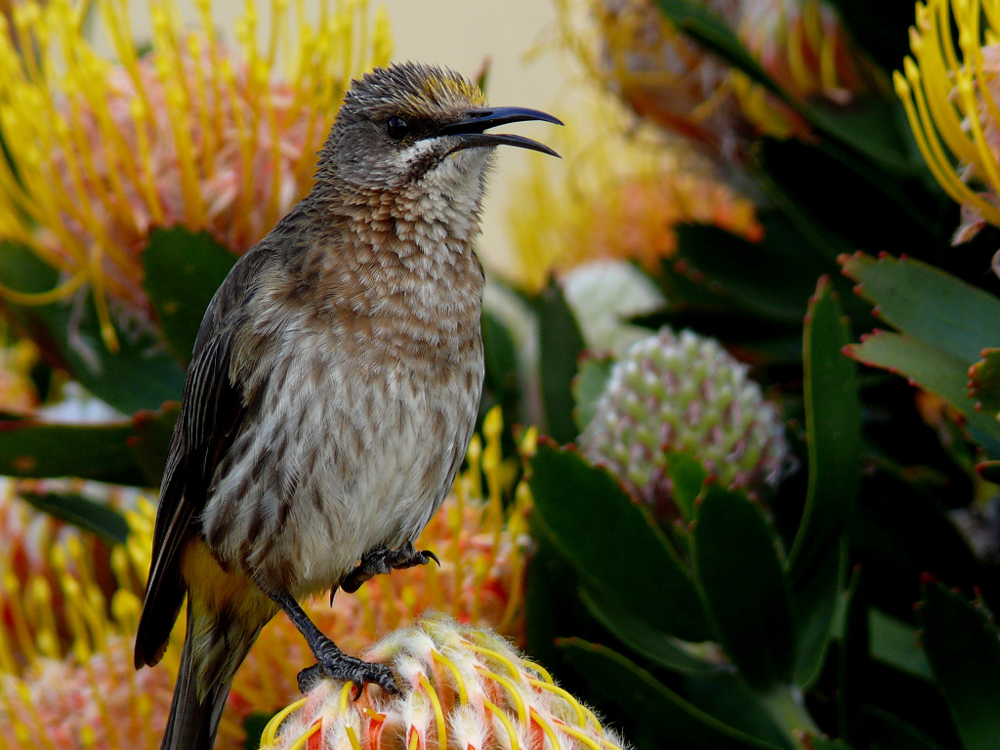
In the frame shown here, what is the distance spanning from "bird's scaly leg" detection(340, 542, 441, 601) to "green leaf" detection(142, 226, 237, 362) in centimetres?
29

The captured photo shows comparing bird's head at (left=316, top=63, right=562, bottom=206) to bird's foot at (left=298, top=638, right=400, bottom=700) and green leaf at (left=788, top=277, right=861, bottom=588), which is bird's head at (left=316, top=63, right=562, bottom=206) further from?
bird's foot at (left=298, top=638, right=400, bottom=700)

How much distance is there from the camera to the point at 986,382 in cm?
60

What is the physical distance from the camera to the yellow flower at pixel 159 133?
961 millimetres

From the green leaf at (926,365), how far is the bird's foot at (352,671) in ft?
1.19

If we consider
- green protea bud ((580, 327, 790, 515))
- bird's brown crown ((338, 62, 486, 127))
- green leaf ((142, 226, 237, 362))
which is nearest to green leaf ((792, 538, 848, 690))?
green protea bud ((580, 327, 790, 515))

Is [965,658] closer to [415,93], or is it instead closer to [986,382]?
[986,382]

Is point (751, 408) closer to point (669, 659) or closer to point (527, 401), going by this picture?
point (669, 659)

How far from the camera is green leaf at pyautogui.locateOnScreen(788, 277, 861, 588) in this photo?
0.70 meters

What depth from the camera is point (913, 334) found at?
0.70 metres

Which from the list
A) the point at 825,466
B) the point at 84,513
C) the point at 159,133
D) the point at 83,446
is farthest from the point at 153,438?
the point at 825,466

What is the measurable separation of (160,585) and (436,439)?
252mm

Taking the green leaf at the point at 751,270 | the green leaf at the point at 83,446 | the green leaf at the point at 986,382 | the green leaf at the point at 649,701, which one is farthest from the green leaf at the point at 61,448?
the green leaf at the point at 986,382

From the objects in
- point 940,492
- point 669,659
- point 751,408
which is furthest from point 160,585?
point 940,492

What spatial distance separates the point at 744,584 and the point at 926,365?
0.65 feet
